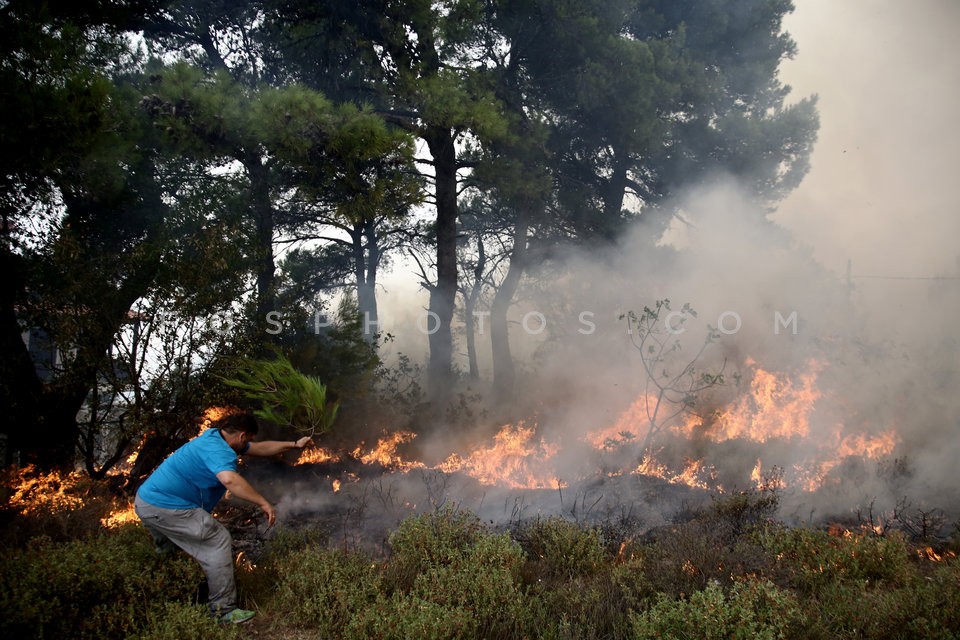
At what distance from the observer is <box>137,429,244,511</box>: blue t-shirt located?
4.77 metres

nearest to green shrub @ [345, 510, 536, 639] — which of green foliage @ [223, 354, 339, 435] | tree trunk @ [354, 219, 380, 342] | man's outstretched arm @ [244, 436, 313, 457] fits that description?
man's outstretched arm @ [244, 436, 313, 457]

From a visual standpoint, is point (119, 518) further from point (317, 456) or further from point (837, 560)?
point (837, 560)

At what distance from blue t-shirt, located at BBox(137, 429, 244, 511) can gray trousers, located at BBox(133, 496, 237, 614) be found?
0.07 meters

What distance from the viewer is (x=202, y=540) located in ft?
15.8

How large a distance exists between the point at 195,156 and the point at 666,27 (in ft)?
39.4

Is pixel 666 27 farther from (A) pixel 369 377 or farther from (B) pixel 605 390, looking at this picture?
(A) pixel 369 377

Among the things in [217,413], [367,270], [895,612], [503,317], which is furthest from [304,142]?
[367,270]

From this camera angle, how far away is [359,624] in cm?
423

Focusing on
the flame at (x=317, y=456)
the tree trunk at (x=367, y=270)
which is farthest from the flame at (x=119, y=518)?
the tree trunk at (x=367, y=270)

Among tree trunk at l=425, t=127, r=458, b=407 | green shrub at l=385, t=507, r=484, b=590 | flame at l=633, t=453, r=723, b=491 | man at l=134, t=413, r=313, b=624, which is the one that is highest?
tree trunk at l=425, t=127, r=458, b=407

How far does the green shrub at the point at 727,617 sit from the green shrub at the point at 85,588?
3.42 meters

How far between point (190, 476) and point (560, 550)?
338 cm

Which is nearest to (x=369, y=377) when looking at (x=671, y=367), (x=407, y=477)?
(x=407, y=477)

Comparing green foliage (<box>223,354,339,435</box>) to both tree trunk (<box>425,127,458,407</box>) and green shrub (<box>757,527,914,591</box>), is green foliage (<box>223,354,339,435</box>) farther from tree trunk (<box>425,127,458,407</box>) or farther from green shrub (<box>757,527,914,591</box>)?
tree trunk (<box>425,127,458,407</box>)
